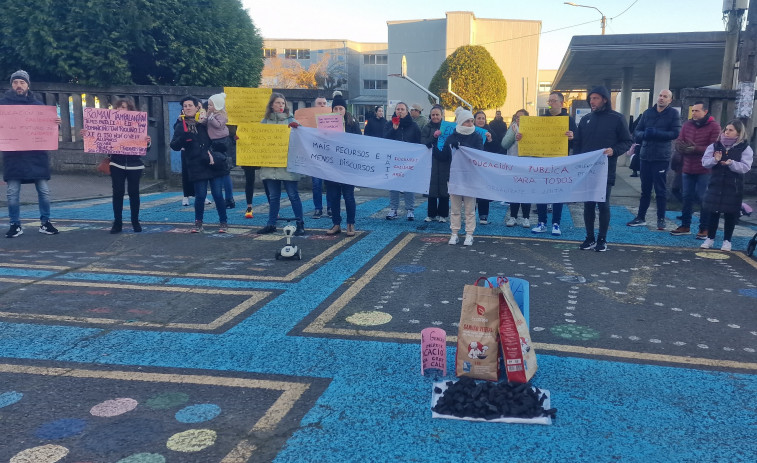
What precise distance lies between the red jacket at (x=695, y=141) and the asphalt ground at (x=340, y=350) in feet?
4.43

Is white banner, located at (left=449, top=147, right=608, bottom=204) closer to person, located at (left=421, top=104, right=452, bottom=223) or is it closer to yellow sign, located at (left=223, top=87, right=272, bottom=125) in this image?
person, located at (left=421, top=104, right=452, bottom=223)

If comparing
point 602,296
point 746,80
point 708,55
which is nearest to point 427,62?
point 708,55

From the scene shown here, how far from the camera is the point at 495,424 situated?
10.8ft

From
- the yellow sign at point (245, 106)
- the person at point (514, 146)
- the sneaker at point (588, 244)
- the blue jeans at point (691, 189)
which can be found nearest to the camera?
the sneaker at point (588, 244)

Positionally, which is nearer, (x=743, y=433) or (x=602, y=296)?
(x=743, y=433)

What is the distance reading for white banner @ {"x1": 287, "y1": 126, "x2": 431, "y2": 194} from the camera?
873cm

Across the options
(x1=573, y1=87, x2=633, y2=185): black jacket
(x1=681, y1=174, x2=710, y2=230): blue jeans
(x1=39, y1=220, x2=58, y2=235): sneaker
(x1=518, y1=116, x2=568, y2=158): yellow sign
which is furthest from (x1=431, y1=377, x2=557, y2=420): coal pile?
(x1=39, y1=220, x2=58, y2=235): sneaker

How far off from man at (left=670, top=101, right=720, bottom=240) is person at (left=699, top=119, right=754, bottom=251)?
3.28ft

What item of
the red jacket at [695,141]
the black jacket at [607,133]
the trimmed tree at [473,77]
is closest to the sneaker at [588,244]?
the black jacket at [607,133]

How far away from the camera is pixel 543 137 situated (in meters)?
8.77

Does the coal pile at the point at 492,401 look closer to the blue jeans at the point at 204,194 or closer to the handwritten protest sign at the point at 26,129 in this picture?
the blue jeans at the point at 204,194

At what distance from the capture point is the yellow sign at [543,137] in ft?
28.3

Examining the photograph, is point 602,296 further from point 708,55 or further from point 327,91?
point 708,55

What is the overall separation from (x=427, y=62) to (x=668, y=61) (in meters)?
39.0
